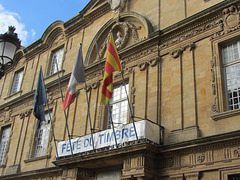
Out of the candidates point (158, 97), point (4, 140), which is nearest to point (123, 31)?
point (158, 97)

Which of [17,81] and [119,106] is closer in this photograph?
[119,106]

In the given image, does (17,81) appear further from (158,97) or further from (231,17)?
(231,17)

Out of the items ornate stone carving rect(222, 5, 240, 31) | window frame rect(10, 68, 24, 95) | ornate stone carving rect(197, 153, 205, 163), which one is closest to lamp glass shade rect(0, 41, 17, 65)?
ornate stone carving rect(197, 153, 205, 163)

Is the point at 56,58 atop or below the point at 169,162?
atop

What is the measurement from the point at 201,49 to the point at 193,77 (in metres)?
1.09

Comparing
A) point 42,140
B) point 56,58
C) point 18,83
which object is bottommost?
point 42,140

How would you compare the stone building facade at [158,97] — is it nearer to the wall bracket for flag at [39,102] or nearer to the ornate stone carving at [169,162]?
the ornate stone carving at [169,162]

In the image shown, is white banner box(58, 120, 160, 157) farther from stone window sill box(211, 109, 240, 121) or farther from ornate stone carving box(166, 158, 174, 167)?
stone window sill box(211, 109, 240, 121)

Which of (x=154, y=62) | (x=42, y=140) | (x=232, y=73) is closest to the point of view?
(x=232, y=73)

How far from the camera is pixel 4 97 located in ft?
68.7

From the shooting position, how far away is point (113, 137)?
10.6 m

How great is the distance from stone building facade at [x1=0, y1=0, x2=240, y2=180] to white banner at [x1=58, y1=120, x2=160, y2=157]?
20 cm

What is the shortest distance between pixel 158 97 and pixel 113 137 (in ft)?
7.28

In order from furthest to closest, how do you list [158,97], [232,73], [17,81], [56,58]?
[17,81] < [56,58] < [158,97] < [232,73]
